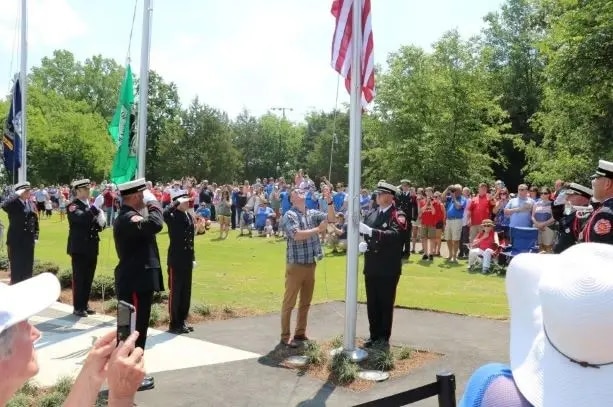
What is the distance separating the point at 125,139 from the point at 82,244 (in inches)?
72.7

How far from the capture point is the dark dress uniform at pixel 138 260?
6.59 metres

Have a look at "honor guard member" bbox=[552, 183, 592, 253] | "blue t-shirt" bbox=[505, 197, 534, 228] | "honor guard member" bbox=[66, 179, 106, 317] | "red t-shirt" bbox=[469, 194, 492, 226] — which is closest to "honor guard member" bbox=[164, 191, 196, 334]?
"honor guard member" bbox=[66, 179, 106, 317]

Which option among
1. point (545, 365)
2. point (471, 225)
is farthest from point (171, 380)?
point (471, 225)

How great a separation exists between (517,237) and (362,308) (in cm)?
567

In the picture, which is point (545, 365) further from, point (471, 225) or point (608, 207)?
point (471, 225)

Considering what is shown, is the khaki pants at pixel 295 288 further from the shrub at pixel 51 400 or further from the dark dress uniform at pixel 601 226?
the dark dress uniform at pixel 601 226

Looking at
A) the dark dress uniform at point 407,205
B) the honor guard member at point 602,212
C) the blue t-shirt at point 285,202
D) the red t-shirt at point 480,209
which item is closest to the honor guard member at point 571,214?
the honor guard member at point 602,212

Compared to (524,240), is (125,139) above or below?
above

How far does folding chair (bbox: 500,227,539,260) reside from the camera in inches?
578

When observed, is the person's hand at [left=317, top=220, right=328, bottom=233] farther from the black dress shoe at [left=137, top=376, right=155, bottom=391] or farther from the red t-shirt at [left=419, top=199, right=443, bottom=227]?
the red t-shirt at [left=419, top=199, right=443, bottom=227]

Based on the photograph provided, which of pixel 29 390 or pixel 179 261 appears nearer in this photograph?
pixel 29 390

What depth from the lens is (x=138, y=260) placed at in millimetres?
6727

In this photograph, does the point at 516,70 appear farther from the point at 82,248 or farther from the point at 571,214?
the point at 82,248

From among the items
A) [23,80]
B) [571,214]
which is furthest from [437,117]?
[571,214]
